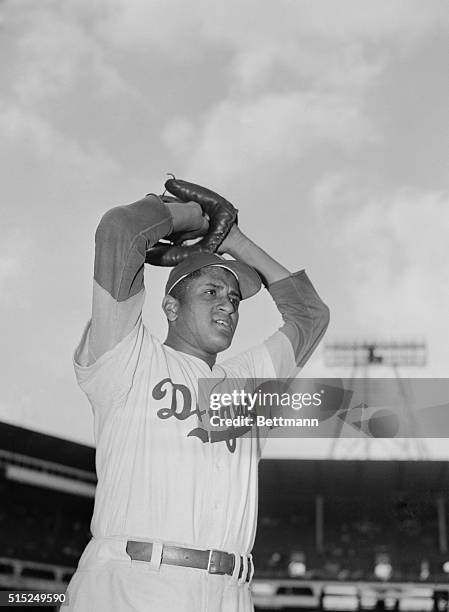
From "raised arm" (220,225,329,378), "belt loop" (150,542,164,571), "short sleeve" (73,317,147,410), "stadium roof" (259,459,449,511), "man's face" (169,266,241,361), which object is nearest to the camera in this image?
"belt loop" (150,542,164,571)

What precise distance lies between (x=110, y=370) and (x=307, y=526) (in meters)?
1.31

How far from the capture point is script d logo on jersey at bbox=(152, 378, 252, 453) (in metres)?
1.14

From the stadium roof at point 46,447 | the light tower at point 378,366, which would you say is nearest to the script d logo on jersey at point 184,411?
the light tower at point 378,366

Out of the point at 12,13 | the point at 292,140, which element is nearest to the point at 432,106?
the point at 292,140

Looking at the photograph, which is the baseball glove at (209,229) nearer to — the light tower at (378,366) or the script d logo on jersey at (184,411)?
the script d logo on jersey at (184,411)

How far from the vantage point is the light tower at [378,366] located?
1507mm

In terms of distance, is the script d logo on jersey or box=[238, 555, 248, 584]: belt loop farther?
the script d logo on jersey

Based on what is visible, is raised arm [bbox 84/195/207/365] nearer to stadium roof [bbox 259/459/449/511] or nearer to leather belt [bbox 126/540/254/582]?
leather belt [bbox 126/540/254/582]

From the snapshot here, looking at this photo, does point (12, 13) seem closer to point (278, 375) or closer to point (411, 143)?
point (411, 143)

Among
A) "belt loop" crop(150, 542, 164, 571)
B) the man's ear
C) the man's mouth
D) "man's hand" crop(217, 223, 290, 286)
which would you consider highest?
"man's hand" crop(217, 223, 290, 286)

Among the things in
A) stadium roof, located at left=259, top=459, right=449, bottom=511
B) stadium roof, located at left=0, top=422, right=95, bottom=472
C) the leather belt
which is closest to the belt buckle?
the leather belt

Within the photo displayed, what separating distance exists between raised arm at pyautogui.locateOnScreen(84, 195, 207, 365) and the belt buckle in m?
0.32

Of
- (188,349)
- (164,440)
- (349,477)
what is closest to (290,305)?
(188,349)

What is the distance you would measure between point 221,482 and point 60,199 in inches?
35.0
